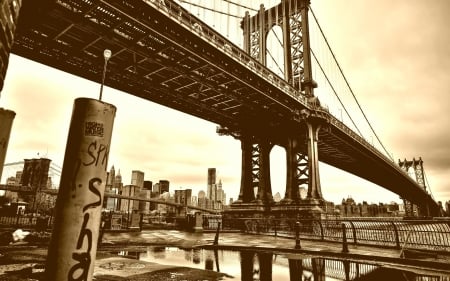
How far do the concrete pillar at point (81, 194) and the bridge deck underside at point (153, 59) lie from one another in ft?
39.6

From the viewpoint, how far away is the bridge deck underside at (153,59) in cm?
1420

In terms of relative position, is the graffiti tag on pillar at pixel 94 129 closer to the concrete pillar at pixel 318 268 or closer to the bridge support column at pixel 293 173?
the concrete pillar at pixel 318 268

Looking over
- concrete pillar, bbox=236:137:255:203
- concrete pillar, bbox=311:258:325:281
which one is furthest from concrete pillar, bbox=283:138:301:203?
concrete pillar, bbox=311:258:325:281

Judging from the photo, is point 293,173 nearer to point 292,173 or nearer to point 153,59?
point 292,173

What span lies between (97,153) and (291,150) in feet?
83.4

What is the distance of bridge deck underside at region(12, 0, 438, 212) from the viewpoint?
14195 mm

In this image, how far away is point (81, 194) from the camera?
9.90 feet

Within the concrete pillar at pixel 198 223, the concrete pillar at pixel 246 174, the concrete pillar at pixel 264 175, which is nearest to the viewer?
the concrete pillar at pixel 198 223

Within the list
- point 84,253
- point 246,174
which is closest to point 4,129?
point 84,253

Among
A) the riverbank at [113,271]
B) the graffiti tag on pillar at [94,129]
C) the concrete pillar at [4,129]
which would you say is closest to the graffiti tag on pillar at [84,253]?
the graffiti tag on pillar at [94,129]

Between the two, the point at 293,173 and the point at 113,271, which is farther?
the point at 293,173

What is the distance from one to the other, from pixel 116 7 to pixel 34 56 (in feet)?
25.7

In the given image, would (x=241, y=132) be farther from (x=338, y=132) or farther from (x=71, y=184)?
(x=71, y=184)

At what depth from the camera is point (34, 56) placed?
17.8 m
